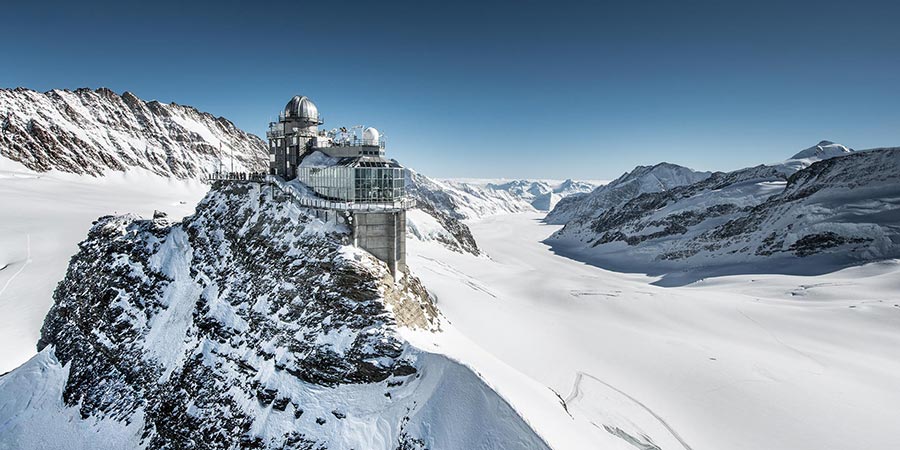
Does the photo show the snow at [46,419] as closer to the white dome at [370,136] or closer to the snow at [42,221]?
the snow at [42,221]

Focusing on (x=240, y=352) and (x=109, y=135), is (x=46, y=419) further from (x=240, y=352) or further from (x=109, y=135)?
(x=109, y=135)

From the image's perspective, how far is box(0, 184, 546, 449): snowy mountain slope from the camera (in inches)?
821

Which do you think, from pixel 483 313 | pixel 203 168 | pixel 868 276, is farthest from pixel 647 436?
pixel 203 168

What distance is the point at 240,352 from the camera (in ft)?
87.5

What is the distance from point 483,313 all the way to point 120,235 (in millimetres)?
36564

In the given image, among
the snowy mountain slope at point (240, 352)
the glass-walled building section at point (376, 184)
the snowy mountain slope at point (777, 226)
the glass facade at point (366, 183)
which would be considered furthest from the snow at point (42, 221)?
the snowy mountain slope at point (777, 226)

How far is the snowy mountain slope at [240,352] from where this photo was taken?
68.4ft

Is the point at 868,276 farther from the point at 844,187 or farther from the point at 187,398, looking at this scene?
the point at 187,398

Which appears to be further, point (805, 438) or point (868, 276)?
point (868, 276)

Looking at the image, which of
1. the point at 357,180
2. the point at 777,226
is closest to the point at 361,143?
the point at 357,180

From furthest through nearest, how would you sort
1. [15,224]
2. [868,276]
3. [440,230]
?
1. [440,230]
2. [15,224]
3. [868,276]

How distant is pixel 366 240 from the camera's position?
1094 inches

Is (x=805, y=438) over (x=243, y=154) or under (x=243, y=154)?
under

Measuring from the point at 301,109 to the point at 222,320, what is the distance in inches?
830
